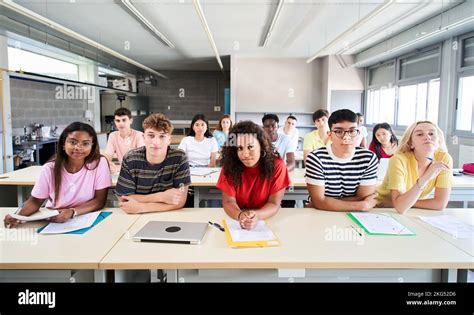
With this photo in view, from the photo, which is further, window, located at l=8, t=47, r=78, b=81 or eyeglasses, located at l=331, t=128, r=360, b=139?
window, located at l=8, t=47, r=78, b=81

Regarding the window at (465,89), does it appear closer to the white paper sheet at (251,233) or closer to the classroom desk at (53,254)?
the white paper sheet at (251,233)

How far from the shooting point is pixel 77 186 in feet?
7.03

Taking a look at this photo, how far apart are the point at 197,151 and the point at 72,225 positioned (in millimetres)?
2482

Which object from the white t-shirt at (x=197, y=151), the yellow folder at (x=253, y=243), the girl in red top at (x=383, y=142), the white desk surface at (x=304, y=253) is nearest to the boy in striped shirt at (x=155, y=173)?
the white desk surface at (x=304, y=253)

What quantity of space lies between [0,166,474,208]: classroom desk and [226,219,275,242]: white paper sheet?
4.59 feet

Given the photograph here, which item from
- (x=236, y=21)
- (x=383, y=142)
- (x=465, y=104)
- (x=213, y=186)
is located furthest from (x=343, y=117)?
(x=465, y=104)

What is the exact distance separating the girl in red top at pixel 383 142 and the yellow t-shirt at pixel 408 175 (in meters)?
→ 1.83

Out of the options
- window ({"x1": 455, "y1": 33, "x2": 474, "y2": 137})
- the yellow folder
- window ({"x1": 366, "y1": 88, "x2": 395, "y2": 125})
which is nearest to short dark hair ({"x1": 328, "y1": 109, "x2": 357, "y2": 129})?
the yellow folder

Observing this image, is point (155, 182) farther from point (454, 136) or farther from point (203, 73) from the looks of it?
point (203, 73)

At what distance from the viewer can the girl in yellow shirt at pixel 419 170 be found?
213 cm

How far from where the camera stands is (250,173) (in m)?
2.15

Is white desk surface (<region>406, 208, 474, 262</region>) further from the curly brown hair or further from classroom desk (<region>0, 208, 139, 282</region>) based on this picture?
classroom desk (<region>0, 208, 139, 282</region>)

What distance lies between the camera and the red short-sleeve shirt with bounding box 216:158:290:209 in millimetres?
2129
